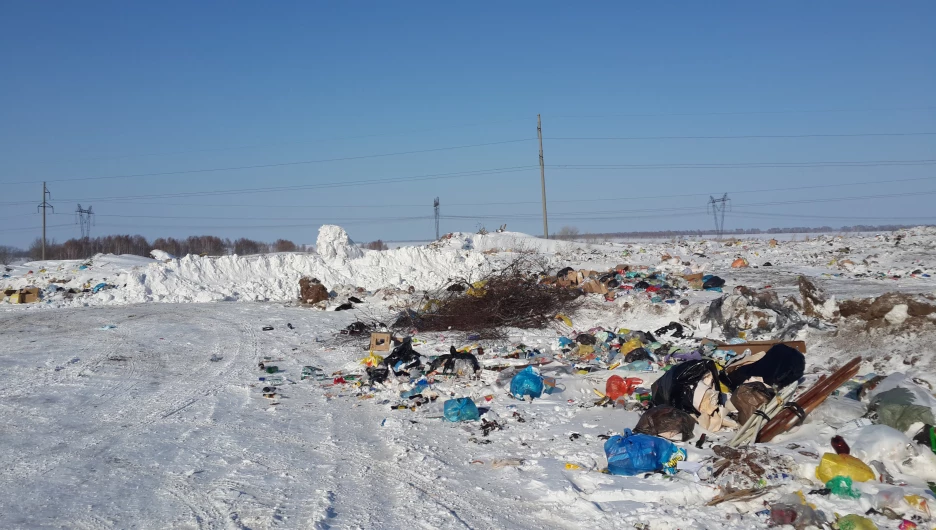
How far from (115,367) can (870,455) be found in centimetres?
875

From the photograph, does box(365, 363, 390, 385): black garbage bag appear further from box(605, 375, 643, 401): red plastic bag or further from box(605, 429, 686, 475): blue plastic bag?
box(605, 429, 686, 475): blue plastic bag

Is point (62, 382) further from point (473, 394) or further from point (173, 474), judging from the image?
point (473, 394)

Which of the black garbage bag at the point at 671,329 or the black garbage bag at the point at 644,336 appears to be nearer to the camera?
the black garbage bag at the point at 644,336

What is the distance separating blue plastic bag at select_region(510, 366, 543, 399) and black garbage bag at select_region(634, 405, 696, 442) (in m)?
1.65

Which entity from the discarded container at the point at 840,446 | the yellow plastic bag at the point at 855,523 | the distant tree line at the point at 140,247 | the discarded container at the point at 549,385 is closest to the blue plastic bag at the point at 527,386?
the discarded container at the point at 549,385

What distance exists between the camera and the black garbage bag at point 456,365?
7.91m

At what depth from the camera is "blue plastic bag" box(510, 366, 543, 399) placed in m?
6.84

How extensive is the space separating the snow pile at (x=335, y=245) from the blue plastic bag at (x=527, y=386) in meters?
14.7

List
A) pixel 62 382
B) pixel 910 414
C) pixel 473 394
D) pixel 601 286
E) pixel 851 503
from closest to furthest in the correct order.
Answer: pixel 851 503 → pixel 910 414 → pixel 473 394 → pixel 62 382 → pixel 601 286

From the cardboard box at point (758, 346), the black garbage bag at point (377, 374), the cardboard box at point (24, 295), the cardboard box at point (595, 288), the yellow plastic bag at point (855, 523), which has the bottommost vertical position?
the yellow plastic bag at point (855, 523)

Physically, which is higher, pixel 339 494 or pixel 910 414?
pixel 910 414

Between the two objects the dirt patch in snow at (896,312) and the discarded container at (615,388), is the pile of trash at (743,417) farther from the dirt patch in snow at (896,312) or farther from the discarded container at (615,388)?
the dirt patch in snow at (896,312)

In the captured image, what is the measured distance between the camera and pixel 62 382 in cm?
761

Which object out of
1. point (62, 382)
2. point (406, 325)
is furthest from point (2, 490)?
point (406, 325)
